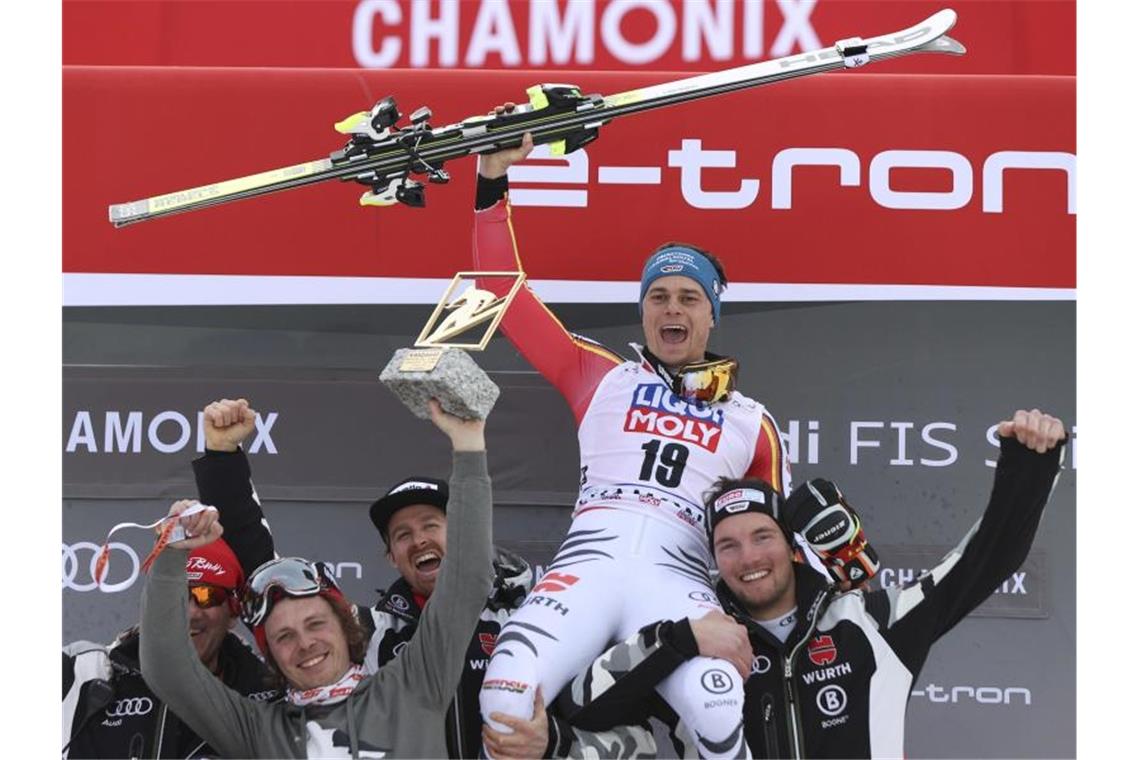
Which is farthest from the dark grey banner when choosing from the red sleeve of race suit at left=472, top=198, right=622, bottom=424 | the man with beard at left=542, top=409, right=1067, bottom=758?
the man with beard at left=542, top=409, right=1067, bottom=758

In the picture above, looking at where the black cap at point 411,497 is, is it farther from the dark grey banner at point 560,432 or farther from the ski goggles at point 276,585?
the dark grey banner at point 560,432

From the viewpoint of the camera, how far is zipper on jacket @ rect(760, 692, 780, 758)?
12.5 feet

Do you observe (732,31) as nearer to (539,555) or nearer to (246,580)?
(539,555)

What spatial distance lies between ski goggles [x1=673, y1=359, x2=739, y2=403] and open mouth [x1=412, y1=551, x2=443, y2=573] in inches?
33.2

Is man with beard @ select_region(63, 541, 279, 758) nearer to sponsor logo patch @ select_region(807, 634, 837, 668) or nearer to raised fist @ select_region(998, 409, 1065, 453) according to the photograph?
sponsor logo patch @ select_region(807, 634, 837, 668)

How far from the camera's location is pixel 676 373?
4.38 meters

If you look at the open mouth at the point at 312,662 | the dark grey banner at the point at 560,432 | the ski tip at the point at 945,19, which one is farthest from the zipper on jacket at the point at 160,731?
the ski tip at the point at 945,19

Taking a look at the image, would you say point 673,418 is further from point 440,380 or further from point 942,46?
point 942,46

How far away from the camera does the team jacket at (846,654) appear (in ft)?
12.5

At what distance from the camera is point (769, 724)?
383cm

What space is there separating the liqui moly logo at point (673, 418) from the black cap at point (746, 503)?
12.1 inches

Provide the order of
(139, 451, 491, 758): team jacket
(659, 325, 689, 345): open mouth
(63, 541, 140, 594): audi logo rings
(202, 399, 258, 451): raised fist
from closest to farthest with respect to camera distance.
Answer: (139, 451, 491, 758): team jacket, (202, 399, 258, 451): raised fist, (659, 325, 689, 345): open mouth, (63, 541, 140, 594): audi logo rings

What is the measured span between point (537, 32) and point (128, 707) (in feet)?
8.15
